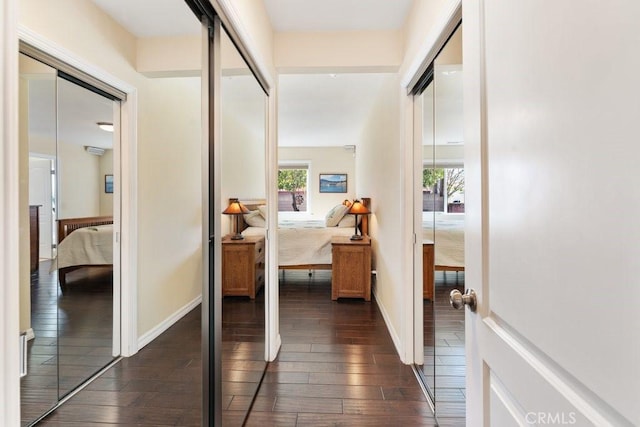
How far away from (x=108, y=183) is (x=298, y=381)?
5.80ft

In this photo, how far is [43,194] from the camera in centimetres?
60

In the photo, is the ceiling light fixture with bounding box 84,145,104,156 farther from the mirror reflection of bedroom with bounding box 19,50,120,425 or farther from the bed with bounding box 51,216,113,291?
the bed with bounding box 51,216,113,291

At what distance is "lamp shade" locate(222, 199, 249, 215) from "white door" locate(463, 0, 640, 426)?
3.88ft

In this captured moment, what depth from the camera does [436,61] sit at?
1729 millimetres

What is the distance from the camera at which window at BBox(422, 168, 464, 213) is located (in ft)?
5.02

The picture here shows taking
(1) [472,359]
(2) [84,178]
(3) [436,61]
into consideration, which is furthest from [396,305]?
(2) [84,178]

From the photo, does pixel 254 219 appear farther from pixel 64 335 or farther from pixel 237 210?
pixel 64 335

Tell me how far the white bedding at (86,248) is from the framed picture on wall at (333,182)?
6.58 meters

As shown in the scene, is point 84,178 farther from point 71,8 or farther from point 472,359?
point 472,359

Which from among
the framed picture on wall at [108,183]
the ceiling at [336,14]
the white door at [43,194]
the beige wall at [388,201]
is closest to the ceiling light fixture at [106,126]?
the framed picture on wall at [108,183]

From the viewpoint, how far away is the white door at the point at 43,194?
56cm

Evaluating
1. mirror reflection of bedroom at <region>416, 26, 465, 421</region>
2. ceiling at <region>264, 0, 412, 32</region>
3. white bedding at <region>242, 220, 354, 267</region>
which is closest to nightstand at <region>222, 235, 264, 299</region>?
mirror reflection of bedroom at <region>416, 26, 465, 421</region>

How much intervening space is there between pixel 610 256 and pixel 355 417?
66.1 inches
